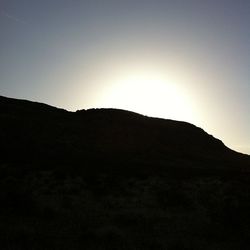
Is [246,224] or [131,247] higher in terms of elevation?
[246,224]

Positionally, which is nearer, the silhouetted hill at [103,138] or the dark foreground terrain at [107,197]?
the dark foreground terrain at [107,197]

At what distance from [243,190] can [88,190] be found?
1223cm

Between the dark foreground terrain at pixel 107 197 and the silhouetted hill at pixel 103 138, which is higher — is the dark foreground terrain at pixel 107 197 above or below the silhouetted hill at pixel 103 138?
below

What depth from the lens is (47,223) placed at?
2022 centimetres

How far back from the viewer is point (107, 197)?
→ 98.3ft

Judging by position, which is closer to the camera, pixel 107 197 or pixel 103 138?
pixel 107 197

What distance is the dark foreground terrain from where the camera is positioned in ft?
57.6

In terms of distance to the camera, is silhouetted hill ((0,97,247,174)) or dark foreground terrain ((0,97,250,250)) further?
silhouetted hill ((0,97,247,174))

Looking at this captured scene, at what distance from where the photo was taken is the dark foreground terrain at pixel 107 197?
17547 mm

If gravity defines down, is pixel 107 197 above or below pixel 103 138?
below

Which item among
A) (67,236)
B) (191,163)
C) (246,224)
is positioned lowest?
(67,236)

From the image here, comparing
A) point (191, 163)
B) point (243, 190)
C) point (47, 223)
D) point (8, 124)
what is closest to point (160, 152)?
point (191, 163)

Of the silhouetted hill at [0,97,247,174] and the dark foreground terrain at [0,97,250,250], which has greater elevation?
the silhouetted hill at [0,97,247,174]

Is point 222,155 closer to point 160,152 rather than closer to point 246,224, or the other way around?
point 160,152
